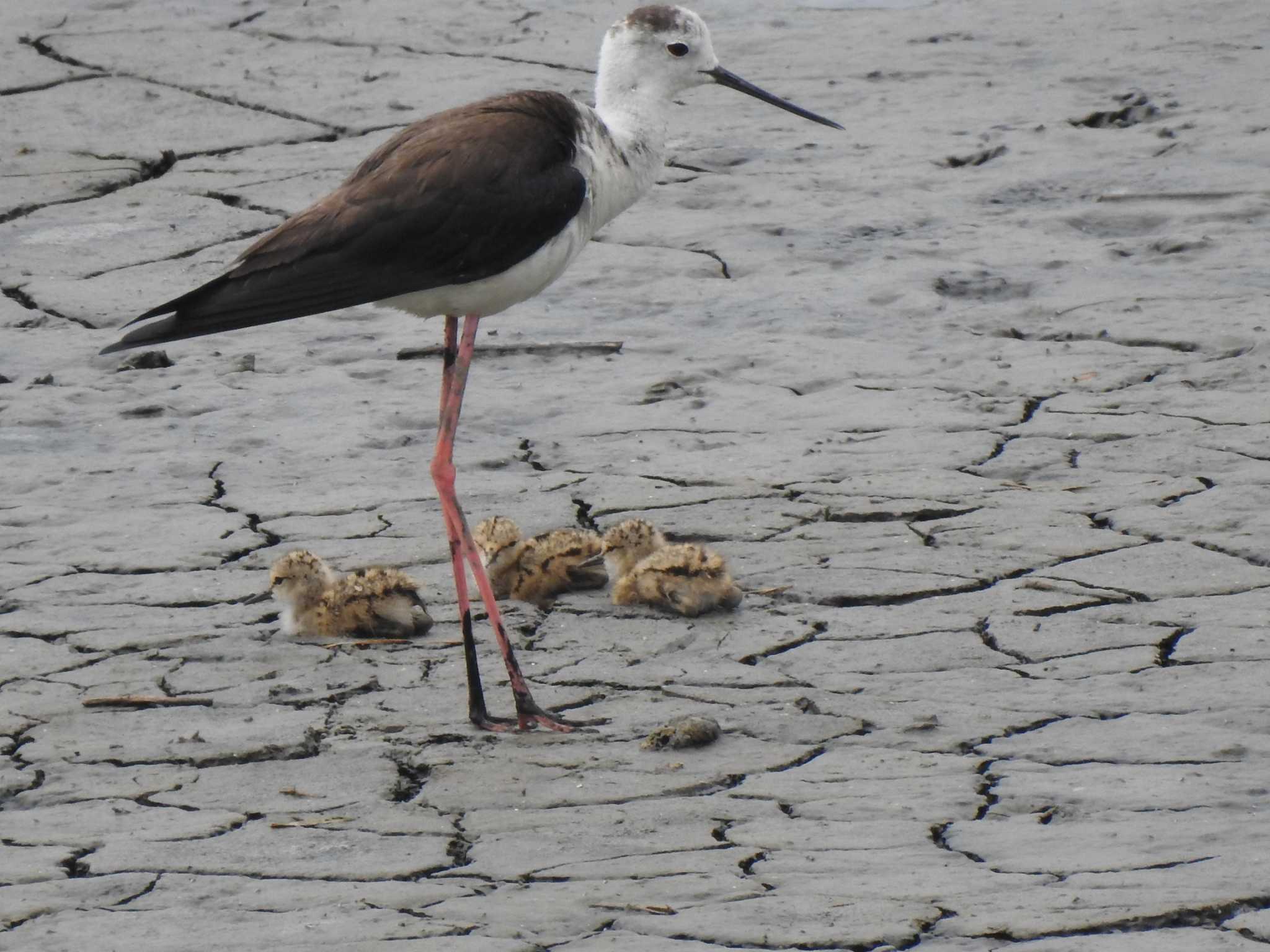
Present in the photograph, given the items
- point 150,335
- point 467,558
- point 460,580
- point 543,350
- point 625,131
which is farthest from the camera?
point 543,350

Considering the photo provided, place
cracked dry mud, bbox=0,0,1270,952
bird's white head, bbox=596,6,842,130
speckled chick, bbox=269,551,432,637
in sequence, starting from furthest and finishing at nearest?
1. bird's white head, bbox=596,6,842,130
2. speckled chick, bbox=269,551,432,637
3. cracked dry mud, bbox=0,0,1270,952

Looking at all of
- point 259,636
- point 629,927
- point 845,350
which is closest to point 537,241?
point 259,636

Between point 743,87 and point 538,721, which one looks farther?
point 743,87

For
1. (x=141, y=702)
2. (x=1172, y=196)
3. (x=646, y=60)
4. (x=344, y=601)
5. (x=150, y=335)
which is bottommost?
(x=141, y=702)

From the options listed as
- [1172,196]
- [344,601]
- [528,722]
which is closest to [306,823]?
[528,722]

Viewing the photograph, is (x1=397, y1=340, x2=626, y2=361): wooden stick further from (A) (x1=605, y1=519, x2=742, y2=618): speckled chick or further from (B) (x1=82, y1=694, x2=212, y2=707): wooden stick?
(B) (x1=82, y1=694, x2=212, y2=707): wooden stick

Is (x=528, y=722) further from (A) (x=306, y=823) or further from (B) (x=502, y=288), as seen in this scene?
(B) (x=502, y=288)

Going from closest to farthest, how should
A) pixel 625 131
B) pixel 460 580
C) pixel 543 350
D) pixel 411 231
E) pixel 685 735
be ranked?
pixel 685 735
pixel 411 231
pixel 460 580
pixel 625 131
pixel 543 350

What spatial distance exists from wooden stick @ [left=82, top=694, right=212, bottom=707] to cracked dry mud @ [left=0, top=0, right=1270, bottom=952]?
33mm

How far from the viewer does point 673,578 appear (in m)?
5.20

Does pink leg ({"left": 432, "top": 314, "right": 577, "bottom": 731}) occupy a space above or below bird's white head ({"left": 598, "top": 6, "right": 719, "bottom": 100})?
below

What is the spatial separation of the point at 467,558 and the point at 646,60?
1.39 metres

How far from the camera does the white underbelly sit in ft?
16.1

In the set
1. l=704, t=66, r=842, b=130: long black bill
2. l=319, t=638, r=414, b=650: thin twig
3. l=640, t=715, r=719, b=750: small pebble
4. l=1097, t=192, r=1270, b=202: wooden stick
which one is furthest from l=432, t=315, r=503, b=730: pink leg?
l=1097, t=192, r=1270, b=202: wooden stick
